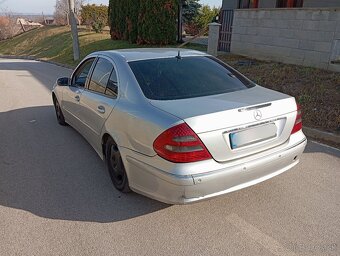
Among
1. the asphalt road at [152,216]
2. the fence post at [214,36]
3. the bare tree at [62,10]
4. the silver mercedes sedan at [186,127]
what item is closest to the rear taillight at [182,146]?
the silver mercedes sedan at [186,127]

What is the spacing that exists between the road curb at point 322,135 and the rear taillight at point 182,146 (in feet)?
9.74

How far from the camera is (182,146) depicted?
2.41 meters

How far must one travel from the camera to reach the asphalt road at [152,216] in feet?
8.18

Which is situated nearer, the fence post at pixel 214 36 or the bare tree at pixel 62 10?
the fence post at pixel 214 36

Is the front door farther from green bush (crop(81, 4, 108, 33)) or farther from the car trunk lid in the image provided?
green bush (crop(81, 4, 108, 33))

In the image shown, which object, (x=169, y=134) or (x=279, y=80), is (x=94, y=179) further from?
(x=279, y=80)

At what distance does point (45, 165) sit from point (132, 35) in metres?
14.4

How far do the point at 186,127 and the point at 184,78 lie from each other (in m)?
0.89

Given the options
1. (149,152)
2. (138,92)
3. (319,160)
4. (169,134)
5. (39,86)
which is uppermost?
(138,92)

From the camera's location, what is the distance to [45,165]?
397 centimetres

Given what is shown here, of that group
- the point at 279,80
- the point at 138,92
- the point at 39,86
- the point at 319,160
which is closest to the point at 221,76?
the point at 138,92

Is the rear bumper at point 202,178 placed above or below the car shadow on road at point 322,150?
above

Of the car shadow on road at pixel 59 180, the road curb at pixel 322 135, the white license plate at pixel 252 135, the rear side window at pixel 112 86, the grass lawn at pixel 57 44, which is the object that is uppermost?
the rear side window at pixel 112 86

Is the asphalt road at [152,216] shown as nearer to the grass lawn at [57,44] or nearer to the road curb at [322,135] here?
→ the road curb at [322,135]
